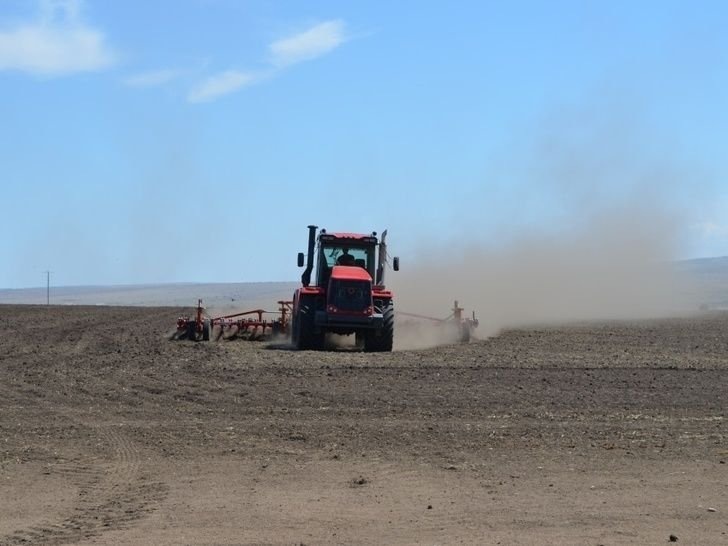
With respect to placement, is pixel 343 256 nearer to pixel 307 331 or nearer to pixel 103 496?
pixel 307 331

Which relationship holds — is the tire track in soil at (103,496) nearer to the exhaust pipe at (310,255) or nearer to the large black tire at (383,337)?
the large black tire at (383,337)

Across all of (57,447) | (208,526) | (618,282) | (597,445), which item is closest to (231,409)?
(57,447)

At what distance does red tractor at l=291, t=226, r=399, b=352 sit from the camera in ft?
93.7

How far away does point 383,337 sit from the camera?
28.8m

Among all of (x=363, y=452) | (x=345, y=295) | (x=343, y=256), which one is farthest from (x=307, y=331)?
(x=363, y=452)

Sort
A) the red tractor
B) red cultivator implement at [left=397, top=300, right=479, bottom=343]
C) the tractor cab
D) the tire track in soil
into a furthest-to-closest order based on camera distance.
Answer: red cultivator implement at [left=397, top=300, right=479, bottom=343]
the tractor cab
the red tractor
the tire track in soil

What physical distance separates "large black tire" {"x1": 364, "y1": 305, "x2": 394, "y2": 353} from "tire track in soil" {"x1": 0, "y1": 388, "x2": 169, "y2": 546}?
48.1 feet

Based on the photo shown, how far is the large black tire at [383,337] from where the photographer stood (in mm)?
28672

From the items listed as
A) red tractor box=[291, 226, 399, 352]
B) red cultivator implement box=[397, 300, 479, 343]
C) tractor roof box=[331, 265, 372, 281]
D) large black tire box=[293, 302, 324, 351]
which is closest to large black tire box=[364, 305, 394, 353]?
red tractor box=[291, 226, 399, 352]

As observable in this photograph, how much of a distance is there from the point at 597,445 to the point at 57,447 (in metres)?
6.88

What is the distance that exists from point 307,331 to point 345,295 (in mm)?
1616

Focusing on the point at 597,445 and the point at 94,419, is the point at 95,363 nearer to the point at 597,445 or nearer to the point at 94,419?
the point at 94,419

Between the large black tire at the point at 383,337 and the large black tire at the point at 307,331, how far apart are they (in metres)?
1.39

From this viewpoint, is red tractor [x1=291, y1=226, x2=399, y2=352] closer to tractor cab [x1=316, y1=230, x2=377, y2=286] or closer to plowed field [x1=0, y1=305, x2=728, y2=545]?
tractor cab [x1=316, y1=230, x2=377, y2=286]
